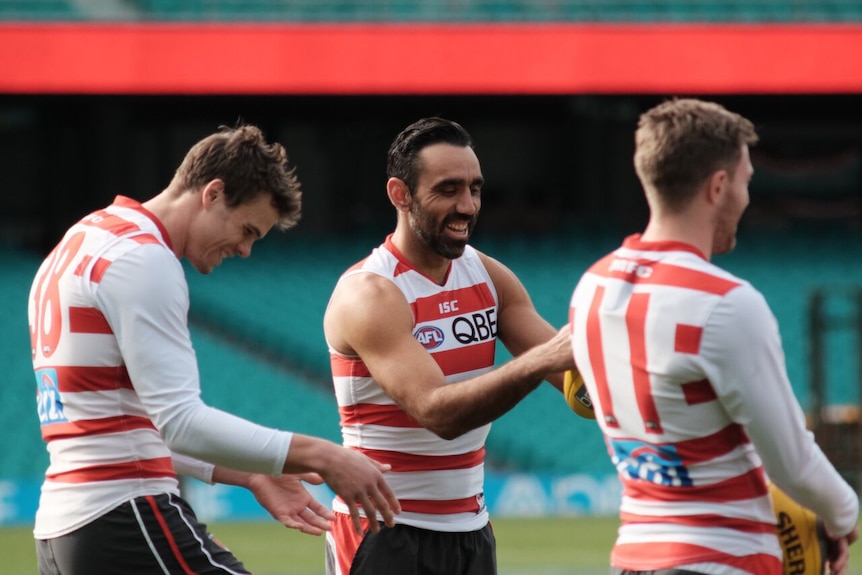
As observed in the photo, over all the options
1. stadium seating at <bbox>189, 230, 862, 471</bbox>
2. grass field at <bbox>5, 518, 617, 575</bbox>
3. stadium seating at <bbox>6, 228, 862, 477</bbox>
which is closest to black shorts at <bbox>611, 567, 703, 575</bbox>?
grass field at <bbox>5, 518, 617, 575</bbox>

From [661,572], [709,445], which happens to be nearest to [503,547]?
[661,572]

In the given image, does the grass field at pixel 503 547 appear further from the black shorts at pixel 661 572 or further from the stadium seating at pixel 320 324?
the black shorts at pixel 661 572

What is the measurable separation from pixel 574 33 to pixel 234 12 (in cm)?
425

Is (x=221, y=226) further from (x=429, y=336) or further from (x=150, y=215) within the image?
(x=429, y=336)

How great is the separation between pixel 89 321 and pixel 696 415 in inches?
59.5

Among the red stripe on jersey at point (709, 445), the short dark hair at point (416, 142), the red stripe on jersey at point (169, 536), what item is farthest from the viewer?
the short dark hair at point (416, 142)

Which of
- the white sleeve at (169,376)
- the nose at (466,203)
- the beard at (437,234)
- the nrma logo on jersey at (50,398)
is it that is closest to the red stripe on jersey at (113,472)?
the nrma logo on jersey at (50,398)

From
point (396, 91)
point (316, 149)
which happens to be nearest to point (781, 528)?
point (396, 91)

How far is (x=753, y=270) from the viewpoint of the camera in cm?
1828

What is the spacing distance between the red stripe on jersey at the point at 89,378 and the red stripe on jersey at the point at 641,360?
1311 millimetres

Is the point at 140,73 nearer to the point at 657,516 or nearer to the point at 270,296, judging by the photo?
the point at 270,296

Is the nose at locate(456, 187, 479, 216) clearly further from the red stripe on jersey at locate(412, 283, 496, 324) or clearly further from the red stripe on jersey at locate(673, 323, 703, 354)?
the red stripe on jersey at locate(673, 323, 703, 354)

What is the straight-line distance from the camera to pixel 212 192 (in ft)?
11.6

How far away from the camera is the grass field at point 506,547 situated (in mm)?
9797
